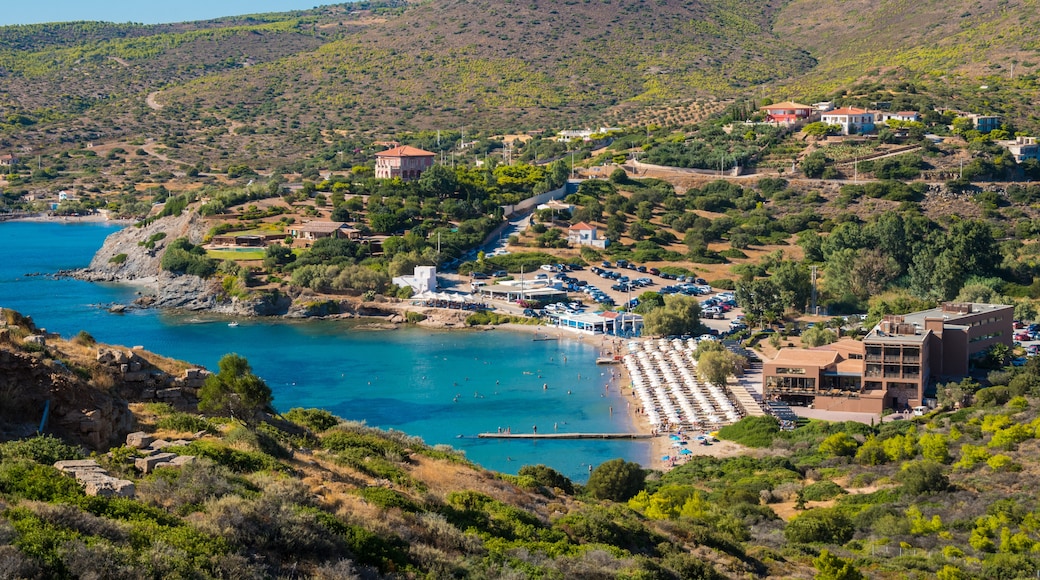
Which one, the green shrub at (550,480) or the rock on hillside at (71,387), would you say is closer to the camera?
the rock on hillside at (71,387)

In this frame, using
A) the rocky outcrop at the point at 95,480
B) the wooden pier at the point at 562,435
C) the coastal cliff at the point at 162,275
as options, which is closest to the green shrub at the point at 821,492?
the wooden pier at the point at 562,435

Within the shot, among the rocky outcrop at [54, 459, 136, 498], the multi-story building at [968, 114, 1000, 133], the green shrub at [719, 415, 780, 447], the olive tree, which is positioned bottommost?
the green shrub at [719, 415, 780, 447]

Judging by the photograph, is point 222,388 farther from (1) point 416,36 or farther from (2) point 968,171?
(1) point 416,36

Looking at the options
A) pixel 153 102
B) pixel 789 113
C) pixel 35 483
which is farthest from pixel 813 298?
pixel 153 102

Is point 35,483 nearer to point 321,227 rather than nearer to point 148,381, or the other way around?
point 148,381

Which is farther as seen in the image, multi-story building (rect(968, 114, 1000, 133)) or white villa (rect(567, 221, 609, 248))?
multi-story building (rect(968, 114, 1000, 133))

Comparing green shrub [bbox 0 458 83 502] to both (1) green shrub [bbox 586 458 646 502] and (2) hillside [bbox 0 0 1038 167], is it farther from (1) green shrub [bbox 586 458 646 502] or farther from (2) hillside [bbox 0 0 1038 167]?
(2) hillside [bbox 0 0 1038 167]

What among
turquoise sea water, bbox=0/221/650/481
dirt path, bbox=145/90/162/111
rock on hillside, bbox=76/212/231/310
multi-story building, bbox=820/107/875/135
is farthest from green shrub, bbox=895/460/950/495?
dirt path, bbox=145/90/162/111

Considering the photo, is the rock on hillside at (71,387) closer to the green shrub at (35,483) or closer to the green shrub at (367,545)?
the green shrub at (35,483)

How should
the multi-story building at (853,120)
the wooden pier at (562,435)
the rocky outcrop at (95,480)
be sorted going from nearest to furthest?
the rocky outcrop at (95,480) → the wooden pier at (562,435) → the multi-story building at (853,120)
